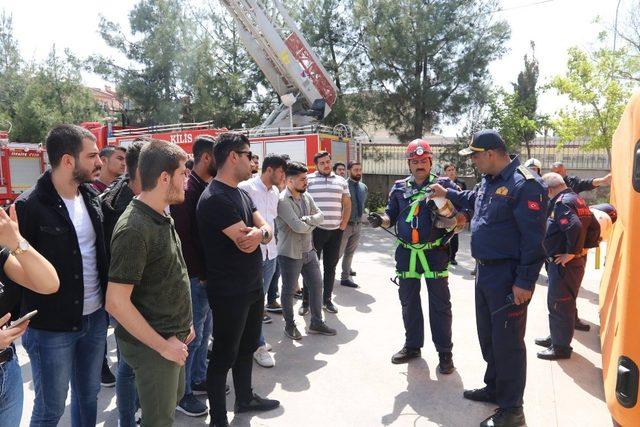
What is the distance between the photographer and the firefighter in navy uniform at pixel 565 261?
3.87m

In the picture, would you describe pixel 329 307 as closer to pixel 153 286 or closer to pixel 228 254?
pixel 228 254

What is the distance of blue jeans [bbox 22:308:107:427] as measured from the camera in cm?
211

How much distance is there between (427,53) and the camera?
1308 centimetres

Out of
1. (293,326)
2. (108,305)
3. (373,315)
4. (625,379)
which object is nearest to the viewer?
(625,379)

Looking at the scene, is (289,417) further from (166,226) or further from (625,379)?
(625,379)

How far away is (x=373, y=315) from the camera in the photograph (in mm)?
5121

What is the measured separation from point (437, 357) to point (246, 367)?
182 centimetres

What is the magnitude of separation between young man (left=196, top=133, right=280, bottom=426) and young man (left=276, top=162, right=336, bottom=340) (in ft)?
4.73

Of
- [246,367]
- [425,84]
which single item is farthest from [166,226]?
[425,84]

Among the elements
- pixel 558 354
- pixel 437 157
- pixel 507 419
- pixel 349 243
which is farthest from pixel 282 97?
pixel 507 419

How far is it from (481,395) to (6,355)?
2.97 metres

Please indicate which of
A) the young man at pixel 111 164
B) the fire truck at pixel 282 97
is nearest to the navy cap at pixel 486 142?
the young man at pixel 111 164

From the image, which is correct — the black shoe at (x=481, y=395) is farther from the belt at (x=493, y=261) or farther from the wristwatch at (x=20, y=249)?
the wristwatch at (x=20, y=249)

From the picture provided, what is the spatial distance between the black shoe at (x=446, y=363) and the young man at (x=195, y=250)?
1.92m
